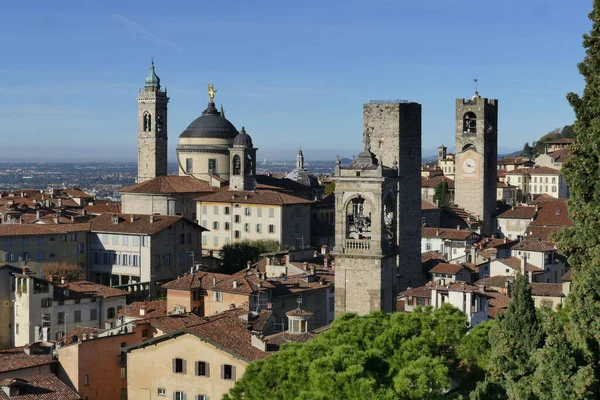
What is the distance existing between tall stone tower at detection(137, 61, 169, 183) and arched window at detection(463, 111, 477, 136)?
26.5 metres

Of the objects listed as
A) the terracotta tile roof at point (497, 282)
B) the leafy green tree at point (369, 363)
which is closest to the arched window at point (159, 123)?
the terracotta tile roof at point (497, 282)

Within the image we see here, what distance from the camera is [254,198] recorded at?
77.3m

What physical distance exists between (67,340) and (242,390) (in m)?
11.8

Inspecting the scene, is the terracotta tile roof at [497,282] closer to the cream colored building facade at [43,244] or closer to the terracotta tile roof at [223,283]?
the terracotta tile roof at [223,283]

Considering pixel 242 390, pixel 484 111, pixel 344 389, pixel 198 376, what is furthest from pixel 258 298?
pixel 484 111

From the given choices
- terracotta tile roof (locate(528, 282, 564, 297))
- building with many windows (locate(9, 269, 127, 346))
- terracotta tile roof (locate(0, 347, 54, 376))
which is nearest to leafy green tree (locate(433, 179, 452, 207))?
terracotta tile roof (locate(528, 282, 564, 297))

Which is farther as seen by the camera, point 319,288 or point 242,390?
point 319,288

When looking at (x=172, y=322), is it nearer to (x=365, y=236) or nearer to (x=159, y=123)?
(x=365, y=236)

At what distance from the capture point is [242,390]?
93.6ft

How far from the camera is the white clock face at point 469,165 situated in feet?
317

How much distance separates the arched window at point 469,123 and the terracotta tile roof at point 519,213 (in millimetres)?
7914

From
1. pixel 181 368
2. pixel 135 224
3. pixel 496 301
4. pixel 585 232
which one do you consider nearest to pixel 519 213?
pixel 135 224

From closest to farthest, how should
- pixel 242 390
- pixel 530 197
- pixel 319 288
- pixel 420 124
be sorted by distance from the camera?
pixel 242 390, pixel 319 288, pixel 420 124, pixel 530 197

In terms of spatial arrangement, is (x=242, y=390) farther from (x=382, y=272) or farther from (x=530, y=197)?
(x=530, y=197)
